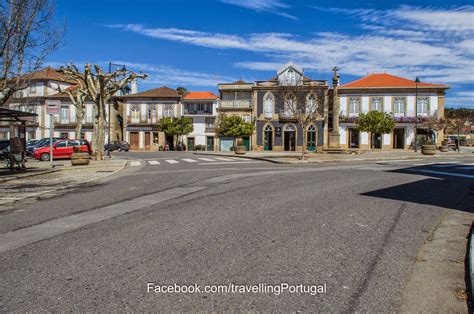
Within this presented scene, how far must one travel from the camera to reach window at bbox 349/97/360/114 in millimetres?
48531

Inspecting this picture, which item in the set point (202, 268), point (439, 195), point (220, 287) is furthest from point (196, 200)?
point (439, 195)

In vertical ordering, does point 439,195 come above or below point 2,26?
below

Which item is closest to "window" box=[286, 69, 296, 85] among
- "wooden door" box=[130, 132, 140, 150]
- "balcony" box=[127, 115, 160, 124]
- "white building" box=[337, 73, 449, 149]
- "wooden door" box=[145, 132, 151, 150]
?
"white building" box=[337, 73, 449, 149]

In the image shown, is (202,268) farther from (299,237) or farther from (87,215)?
(87,215)

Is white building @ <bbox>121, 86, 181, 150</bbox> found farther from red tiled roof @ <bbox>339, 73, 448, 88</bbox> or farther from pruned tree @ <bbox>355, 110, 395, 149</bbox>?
pruned tree @ <bbox>355, 110, 395, 149</bbox>

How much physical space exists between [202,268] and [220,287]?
1.66 ft

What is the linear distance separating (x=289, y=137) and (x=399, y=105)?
1414 cm

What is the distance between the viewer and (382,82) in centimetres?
4906

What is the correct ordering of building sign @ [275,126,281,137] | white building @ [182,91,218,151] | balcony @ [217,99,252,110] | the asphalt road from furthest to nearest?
white building @ [182,91,218,151] → balcony @ [217,99,252,110] → building sign @ [275,126,281,137] → the asphalt road

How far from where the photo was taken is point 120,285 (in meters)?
3.39

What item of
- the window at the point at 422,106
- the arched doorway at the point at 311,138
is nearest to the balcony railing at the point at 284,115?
the arched doorway at the point at 311,138

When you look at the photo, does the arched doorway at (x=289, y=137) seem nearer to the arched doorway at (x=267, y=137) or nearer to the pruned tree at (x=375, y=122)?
the arched doorway at (x=267, y=137)

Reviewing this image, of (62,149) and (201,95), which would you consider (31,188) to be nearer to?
(62,149)

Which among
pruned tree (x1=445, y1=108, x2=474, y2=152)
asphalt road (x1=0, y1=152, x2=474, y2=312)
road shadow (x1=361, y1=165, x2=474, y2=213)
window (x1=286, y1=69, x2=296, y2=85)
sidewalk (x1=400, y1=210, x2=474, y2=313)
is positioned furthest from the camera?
pruned tree (x1=445, y1=108, x2=474, y2=152)
